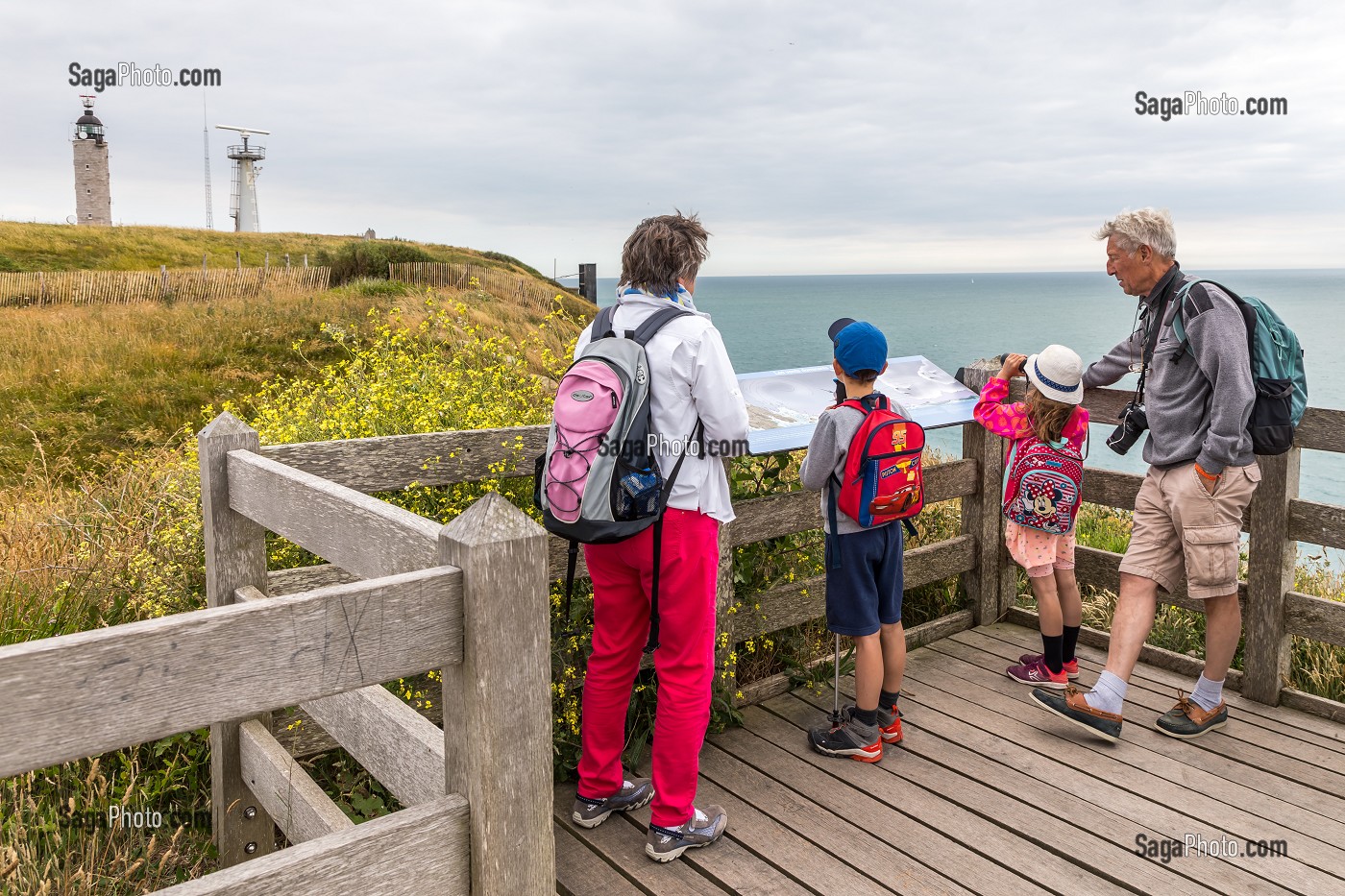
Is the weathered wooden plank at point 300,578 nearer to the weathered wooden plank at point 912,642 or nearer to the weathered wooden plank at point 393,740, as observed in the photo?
the weathered wooden plank at point 393,740

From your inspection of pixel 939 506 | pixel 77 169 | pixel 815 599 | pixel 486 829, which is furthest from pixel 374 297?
pixel 77 169

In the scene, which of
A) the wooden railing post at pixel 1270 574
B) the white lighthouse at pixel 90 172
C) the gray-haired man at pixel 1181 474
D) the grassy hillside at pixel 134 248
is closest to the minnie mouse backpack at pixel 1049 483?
the gray-haired man at pixel 1181 474

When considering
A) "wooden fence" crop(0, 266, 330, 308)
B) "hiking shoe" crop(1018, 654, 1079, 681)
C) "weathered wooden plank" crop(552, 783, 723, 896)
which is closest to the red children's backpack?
"weathered wooden plank" crop(552, 783, 723, 896)

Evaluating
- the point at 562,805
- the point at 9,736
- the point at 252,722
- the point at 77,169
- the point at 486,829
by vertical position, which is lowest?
the point at 562,805

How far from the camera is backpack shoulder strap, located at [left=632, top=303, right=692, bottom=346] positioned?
294 centimetres

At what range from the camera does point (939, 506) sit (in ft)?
24.3

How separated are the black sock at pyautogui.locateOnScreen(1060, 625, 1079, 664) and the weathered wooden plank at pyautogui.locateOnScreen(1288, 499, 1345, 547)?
1021 mm

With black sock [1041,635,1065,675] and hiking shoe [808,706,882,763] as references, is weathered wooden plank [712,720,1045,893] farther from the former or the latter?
black sock [1041,635,1065,675]

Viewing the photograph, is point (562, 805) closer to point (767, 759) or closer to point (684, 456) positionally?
point (767, 759)

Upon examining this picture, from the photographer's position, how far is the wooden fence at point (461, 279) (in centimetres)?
3372

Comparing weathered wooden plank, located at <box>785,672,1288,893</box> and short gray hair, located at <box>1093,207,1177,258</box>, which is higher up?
short gray hair, located at <box>1093,207,1177,258</box>

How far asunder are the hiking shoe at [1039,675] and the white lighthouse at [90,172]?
66.4m

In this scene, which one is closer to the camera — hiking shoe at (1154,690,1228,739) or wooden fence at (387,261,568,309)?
hiking shoe at (1154,690,1228,739)

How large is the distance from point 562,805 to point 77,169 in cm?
6861
